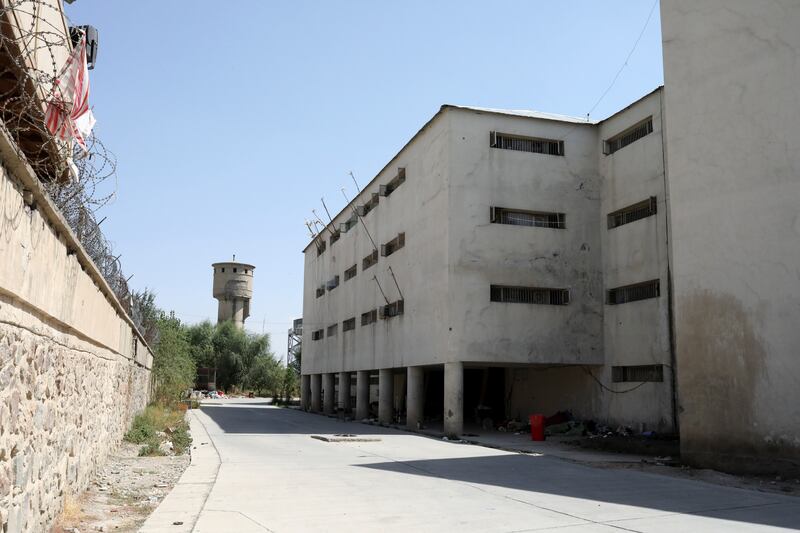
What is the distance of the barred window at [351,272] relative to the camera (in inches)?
1499

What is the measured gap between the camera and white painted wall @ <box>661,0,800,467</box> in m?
13.3

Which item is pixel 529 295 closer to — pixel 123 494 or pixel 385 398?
pixel 385 398

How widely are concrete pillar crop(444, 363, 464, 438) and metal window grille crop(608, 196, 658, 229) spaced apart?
791 centimetres

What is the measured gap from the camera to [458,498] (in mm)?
10156

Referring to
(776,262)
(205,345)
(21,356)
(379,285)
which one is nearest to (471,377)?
(379,285)

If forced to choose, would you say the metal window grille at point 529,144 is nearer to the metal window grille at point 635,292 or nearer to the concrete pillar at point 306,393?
the metal window grille at point 635,292

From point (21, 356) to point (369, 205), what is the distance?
30.5m

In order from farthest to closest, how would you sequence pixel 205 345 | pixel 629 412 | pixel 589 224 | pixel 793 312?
pixel 205 345 < pixel 589 224 < pixel 629 412 < pixel 793 312

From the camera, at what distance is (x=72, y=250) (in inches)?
299

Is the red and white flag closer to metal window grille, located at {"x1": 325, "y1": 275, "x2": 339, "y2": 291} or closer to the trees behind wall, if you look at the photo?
metal window grille, located at {"x1": 325, "y1": 275, "x2": 339, "y2": 291}

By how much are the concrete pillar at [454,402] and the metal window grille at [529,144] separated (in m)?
8.52

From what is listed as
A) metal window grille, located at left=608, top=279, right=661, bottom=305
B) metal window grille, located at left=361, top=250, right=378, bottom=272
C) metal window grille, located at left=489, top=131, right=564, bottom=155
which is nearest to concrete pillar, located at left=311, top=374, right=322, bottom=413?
metal window grille, located at left=361, top=250, right=378, bottom=272

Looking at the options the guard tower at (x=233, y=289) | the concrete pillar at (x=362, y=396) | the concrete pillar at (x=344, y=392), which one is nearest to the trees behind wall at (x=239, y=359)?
the guard tower at (x=233, y=289)

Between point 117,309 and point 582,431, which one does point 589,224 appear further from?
point 117,309
